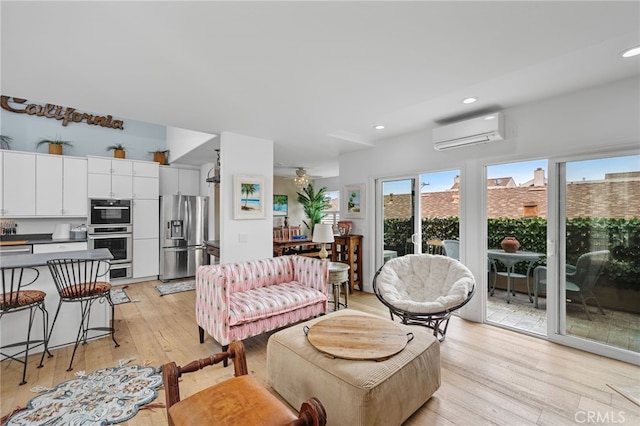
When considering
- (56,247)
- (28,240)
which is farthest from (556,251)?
(28,240)

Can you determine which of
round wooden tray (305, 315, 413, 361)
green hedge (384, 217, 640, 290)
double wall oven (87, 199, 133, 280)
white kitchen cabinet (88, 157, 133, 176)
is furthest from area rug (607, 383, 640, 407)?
white kitchen cabinet (88, 157, 133, 176)

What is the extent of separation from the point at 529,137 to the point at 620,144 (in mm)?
693

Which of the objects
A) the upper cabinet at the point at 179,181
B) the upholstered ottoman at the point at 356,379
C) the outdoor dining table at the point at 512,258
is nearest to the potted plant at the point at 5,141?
the upper cabinet at the point at 179,181

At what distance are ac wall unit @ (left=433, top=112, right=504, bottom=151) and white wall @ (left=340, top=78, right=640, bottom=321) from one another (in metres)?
0.21

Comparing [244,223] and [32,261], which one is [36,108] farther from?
[244,223]

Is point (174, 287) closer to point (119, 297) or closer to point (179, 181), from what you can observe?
point (119, 297)

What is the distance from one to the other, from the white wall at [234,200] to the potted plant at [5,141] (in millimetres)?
3943

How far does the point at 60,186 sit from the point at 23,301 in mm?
3182

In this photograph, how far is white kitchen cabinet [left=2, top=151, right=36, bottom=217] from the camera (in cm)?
423

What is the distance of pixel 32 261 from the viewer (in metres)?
2.58

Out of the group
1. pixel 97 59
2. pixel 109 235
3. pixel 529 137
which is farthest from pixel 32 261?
pixel 529 137

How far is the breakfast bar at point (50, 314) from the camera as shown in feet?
8.31

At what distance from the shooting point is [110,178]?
197 inches

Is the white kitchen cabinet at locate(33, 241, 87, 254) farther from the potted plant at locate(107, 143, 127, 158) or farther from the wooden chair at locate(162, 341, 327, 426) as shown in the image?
the wooden chair at locate(162, 341, 327, 426)
